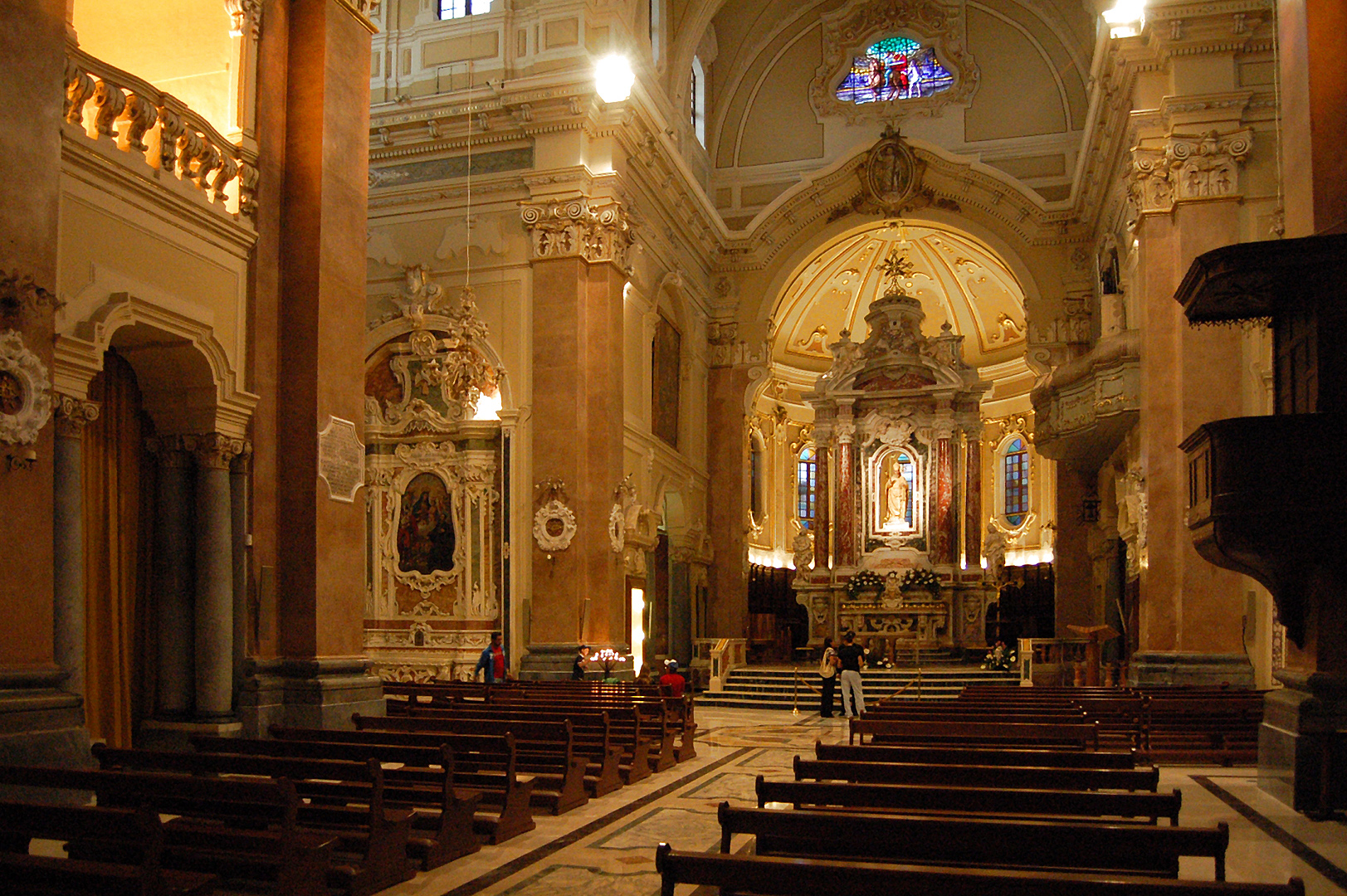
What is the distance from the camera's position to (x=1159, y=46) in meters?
17.1

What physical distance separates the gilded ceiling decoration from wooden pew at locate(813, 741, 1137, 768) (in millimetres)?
24237

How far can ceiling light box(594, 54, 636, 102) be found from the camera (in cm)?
1914

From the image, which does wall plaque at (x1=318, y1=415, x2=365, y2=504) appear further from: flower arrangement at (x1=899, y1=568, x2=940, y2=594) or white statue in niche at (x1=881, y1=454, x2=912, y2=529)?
white statue in niche at (x1=881, y1=454, x2=912, y2=529)

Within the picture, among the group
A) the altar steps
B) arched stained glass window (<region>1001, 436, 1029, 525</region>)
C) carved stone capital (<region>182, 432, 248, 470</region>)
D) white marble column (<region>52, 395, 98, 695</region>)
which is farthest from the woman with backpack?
arched stained glass window (<region>1001, 436, 1029, 525</region>)

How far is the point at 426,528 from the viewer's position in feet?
66.5

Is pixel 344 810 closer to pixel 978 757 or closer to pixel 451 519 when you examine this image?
pixel 978 757

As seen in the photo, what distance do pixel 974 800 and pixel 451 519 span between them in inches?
629

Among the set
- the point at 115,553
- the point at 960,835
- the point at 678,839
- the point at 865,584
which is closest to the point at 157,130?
the point at 115,553

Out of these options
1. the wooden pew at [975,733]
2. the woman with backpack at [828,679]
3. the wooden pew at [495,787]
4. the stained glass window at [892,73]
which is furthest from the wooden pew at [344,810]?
the stained glass window at [892,73]

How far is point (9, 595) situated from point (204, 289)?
3.84 metres

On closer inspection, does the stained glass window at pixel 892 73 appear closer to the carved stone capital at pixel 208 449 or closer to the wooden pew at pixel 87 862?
the carved stone capital at pixel 208 449

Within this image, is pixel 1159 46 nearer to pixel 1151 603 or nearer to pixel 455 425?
pixel 1151 603

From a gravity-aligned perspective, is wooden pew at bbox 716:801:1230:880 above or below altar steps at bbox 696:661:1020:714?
above

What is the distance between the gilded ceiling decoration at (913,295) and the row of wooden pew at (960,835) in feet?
81.7
